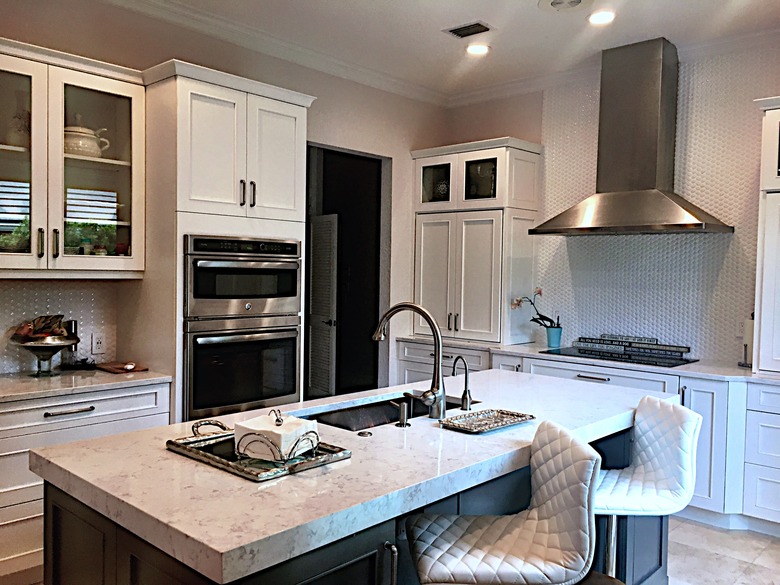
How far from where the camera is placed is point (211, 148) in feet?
10.6

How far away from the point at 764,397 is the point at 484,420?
2.04 m

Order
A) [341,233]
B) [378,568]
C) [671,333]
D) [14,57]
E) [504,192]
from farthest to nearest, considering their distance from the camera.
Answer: [341,233] < [504,192] < [671,333] < [14,57] < [378,568]

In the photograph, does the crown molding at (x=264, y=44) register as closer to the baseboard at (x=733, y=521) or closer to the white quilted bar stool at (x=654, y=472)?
the white quilted bar stool at (x=654, y=472)

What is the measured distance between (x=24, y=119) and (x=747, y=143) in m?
3.88

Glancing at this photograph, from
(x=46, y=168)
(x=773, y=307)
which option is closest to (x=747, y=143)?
(x=773, y=307)

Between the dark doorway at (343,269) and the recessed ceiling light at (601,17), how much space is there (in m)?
2.24

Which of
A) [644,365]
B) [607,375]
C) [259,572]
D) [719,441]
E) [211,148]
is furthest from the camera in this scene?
[607,375]

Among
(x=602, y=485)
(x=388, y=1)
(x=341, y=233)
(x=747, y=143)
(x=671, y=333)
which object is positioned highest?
(x=388, y=1)

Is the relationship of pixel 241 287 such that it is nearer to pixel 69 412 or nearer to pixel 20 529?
pixel 69 412

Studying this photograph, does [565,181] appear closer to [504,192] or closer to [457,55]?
[504,192]

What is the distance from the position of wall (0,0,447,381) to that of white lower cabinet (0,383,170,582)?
2.29 feet

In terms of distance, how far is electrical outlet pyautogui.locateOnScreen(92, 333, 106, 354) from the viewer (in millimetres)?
3451

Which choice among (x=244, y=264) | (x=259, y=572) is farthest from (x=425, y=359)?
(x=259, y=572)

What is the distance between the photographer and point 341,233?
5801 millimetres
